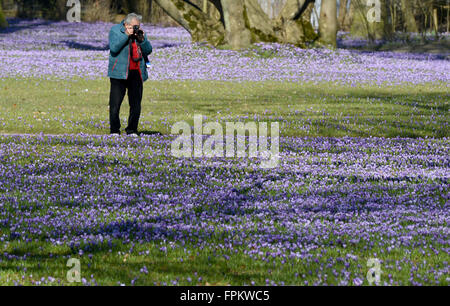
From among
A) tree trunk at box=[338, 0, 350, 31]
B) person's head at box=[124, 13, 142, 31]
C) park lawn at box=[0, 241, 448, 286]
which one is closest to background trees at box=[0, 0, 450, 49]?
tree trunk at box=[338, 0, 350, 31]

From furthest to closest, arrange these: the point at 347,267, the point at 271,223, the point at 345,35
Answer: the point at 345,35 < the point at 271,223 < the point at 347,267

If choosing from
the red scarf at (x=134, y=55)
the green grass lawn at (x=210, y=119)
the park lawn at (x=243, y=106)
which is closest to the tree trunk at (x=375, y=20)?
the park lawn at (x=243, y=106)

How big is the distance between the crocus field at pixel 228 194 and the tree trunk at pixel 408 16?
37084mm

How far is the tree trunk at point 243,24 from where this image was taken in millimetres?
38969

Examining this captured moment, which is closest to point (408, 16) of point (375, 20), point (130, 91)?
point (375, 20)

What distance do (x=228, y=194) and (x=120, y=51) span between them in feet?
18.5

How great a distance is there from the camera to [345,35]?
65.1 m

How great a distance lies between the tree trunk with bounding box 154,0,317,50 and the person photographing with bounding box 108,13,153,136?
927 inches

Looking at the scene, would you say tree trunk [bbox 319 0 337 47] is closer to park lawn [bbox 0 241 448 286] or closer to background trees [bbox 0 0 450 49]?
background trees [bbox 0 0 450 49]
